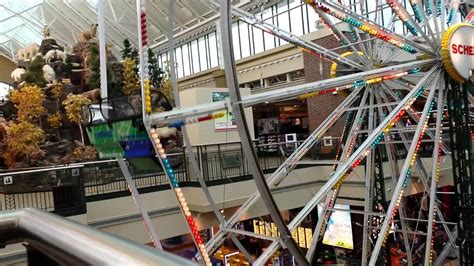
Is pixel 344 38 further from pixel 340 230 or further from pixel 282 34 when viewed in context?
pixel 340 230

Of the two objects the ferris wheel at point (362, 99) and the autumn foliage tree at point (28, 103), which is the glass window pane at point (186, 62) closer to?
the autumn foliage tree at point (28, 103)

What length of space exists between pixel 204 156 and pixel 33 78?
1393 cm

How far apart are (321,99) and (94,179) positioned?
1003cm

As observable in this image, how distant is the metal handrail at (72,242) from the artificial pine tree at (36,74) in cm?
2270

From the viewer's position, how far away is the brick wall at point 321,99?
689 inches

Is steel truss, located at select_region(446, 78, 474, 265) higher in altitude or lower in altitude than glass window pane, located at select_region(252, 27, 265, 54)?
lower

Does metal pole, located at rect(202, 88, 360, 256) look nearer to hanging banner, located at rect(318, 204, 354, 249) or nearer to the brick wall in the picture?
hanging banner, located at rect(318, 204, 354, 249)

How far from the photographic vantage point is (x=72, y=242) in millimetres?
975

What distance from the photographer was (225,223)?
272 inches

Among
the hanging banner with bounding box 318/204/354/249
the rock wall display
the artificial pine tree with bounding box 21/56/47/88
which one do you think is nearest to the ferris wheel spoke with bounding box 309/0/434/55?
the rock wall display

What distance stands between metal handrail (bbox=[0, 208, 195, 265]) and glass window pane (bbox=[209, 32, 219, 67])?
93.6ft

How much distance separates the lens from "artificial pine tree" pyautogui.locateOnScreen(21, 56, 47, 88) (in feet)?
73.9

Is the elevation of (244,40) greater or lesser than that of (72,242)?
greater

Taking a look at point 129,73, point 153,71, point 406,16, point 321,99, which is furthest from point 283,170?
point 129,73
